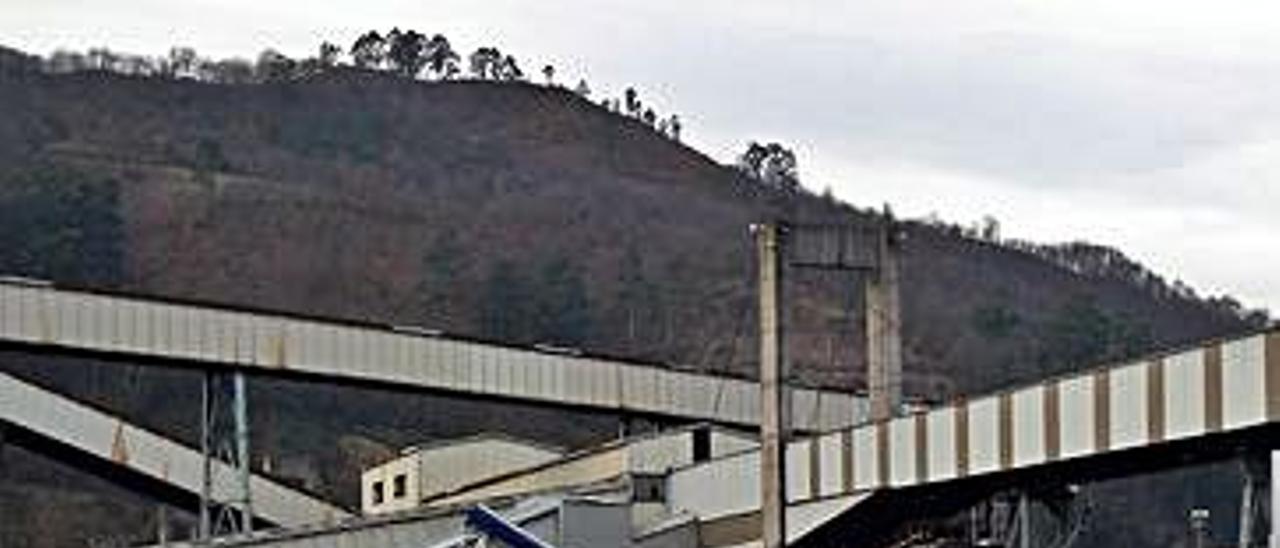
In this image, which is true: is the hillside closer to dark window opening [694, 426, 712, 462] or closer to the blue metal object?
dark window opening [694, 426, 712, 462]

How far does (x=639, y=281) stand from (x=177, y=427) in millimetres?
53269

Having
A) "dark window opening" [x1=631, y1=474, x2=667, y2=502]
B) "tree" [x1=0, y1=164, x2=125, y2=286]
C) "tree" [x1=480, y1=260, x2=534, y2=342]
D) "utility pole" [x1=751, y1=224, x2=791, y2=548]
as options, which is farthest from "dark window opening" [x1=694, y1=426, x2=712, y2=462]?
"tree" [x1=480, y1=260, x2=534, y2=342]

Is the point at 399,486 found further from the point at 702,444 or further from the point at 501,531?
the point at 501,531

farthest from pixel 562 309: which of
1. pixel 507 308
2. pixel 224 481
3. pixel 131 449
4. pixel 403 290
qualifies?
pixel 131 449

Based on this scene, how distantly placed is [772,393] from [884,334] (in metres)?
3.75

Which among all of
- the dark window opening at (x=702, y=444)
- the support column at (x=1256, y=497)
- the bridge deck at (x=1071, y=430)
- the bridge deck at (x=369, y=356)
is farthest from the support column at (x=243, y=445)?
the support column at (x=1256, y=497)

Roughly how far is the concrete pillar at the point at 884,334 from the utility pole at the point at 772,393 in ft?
6.63

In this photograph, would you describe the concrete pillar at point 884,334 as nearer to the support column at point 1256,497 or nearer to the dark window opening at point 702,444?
the dark window opening at point 702,444

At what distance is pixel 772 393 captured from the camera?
1987 inches

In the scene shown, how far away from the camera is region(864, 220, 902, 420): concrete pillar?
52.8 meters

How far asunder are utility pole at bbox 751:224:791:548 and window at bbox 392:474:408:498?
18.7m

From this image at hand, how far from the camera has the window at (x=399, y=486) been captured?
6862 centimetres

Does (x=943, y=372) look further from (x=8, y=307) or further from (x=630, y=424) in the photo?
(x=8, y=307)

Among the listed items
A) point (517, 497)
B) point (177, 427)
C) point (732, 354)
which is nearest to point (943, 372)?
point (732, 354)
